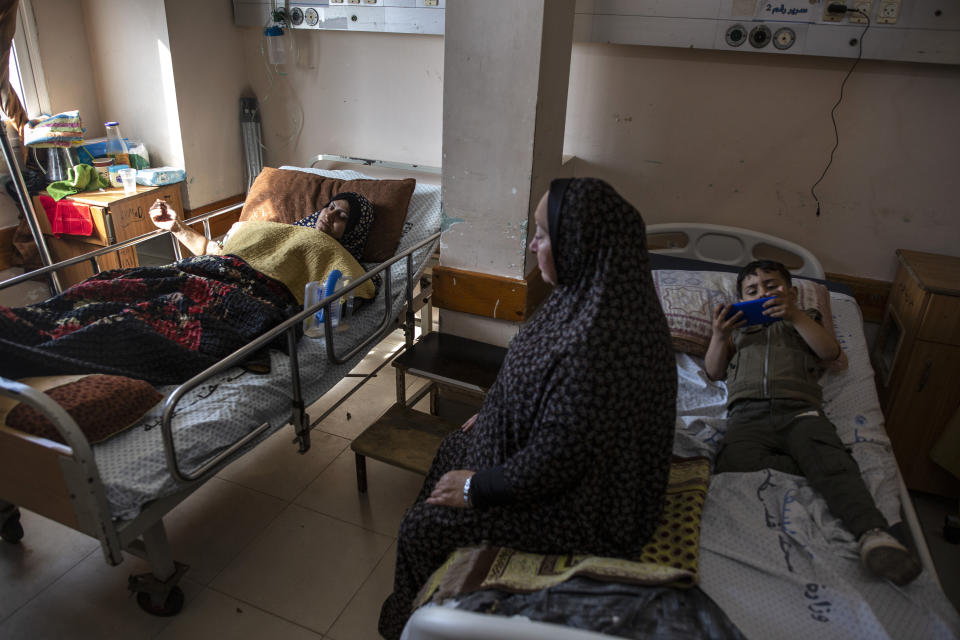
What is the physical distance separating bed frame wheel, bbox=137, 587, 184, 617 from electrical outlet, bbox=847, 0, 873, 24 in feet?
10.4

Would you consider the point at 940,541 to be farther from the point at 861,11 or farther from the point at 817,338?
the point at 861,11

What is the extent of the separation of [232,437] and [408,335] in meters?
0.96

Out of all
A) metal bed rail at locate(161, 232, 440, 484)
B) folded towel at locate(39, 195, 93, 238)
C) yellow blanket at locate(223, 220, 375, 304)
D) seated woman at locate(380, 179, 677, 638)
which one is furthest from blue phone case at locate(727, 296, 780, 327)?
folded towel at locate(39, 195, 93, 238)

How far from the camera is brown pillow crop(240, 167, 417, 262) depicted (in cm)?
307

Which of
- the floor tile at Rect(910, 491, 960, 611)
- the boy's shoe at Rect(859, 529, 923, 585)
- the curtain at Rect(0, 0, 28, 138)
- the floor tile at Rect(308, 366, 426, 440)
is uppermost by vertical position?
the curtain at Rect(0, 0, 28, 138)

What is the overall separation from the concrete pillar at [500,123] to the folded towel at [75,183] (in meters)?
2.17

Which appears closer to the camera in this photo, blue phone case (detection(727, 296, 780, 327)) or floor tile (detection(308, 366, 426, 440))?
blue phone case (detection(727, 296, 780, 327))

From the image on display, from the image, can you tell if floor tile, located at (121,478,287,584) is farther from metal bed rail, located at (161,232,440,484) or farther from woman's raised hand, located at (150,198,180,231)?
woman's raised hand, located at (150,198,180,231)

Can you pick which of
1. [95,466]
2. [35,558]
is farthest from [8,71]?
[95,466]

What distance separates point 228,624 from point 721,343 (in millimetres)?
1796

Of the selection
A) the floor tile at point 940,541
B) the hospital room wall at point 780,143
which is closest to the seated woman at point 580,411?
the floor tile at point 940,541

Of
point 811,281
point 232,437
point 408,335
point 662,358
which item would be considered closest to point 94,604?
point 232,437

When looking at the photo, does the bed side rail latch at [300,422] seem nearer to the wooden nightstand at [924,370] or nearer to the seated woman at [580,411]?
the seated woman at [580,411]

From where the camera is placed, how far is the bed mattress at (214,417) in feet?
5.63
